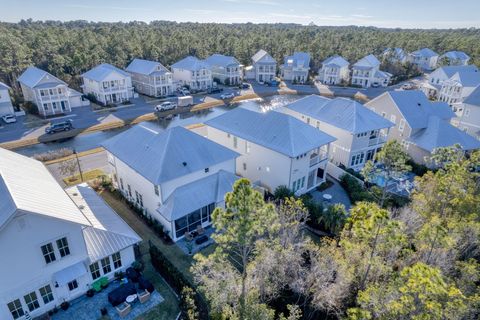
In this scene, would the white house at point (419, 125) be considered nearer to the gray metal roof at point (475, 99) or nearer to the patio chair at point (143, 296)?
the gray metal roof at point (475, 99)

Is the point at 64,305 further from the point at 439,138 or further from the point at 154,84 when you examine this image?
the point at 154,84

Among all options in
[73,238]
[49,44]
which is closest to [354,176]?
[73,238]

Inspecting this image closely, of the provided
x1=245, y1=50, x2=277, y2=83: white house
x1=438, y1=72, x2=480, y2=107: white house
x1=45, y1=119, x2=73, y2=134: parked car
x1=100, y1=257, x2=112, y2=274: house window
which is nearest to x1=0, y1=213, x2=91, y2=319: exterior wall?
x1=100, y1=257, x2=112, y2=274: house window

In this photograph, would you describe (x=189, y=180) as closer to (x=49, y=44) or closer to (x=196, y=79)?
(x=196, y=79)

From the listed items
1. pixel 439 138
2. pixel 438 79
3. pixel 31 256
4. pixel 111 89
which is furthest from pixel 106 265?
pixel 438 79

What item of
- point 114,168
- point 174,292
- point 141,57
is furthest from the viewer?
point 141,57

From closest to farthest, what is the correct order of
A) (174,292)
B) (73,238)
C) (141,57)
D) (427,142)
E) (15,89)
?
1. (73,238)
2. (174,292)
3. (427,142)
4. (15,89)
5. (141,57)

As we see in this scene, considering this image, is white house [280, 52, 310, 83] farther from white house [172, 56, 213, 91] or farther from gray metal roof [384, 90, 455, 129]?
gray metal roof [384, 90, 455, 129]
